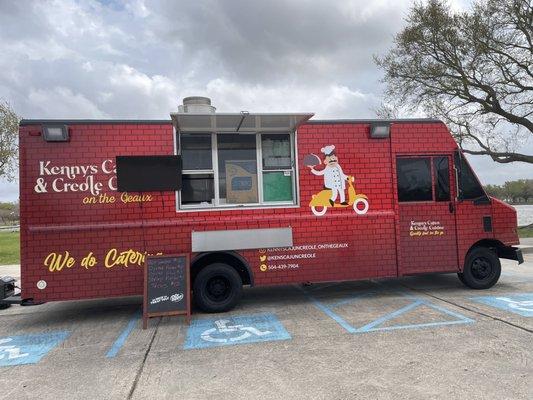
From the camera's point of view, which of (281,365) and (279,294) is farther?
(279,294)

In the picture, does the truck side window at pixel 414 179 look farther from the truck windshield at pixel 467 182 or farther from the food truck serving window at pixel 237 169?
Result: the food truck serving window at pixel 237 169

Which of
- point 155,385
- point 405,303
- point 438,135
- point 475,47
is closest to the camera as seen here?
point 155,385

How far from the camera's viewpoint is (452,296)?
7.22 metres

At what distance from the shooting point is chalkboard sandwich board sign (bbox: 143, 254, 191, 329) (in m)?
6.09

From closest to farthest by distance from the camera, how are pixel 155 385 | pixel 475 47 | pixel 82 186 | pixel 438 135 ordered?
pixel 155 385, pixel 82 186, pixel 438 135, pixel 475 47

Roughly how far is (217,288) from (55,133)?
323 cm

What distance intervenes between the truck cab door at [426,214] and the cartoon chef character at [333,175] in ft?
3.22

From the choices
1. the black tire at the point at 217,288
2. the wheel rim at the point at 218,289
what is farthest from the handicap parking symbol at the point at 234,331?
the wheel rim at the point at 218,289

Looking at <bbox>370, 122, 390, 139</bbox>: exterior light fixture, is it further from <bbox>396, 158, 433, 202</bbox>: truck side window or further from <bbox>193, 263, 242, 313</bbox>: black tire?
<bbox>193, 263, 242, 313</bbox>: black tire

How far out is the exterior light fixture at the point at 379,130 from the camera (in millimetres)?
7180

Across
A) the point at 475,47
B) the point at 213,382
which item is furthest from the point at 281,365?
the point at 475,47

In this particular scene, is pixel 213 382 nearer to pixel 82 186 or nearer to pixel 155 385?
pixel 155 385

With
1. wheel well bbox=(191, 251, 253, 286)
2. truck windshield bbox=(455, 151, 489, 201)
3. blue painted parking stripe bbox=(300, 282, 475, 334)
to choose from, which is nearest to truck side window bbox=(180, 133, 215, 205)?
wheel well bbox=(191, 251, 253, 286)

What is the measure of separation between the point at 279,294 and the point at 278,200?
195 cm
